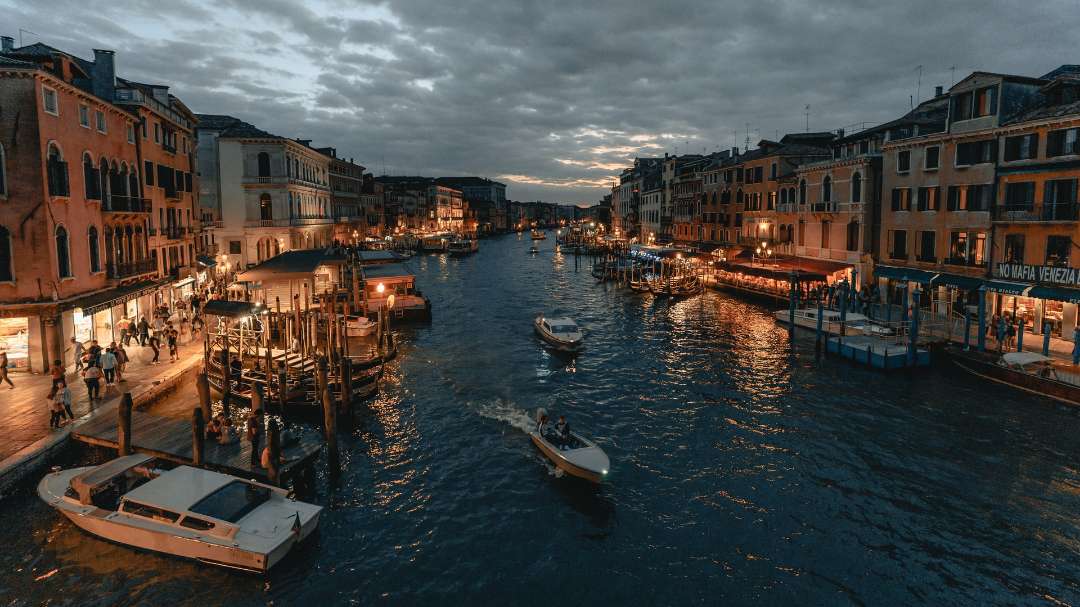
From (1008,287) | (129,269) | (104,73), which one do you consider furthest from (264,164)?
(1008,287)

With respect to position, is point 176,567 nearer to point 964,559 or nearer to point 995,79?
point 964,559

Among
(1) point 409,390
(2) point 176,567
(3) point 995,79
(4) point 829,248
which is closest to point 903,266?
(4) point 829,248

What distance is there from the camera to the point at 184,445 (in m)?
20.1

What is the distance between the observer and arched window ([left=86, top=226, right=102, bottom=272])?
29034mm

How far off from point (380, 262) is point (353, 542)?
138ft

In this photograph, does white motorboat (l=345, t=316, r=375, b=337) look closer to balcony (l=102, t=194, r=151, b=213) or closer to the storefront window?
balcony (l=102, t=194, r=151, b=213)

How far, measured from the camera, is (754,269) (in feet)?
189

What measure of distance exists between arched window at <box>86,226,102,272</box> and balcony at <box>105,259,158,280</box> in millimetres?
933

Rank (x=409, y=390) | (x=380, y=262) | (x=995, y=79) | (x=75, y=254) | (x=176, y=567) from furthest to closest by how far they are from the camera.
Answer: (x=380, y=262), (x=995, y=79), (x=409, y=390), (x=75, y=254), (x=176, y=567)

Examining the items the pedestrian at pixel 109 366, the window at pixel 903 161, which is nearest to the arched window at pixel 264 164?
the pedestrian at pixel 109 366

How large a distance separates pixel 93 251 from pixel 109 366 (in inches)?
313

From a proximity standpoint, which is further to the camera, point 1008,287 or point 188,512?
point 1008,287

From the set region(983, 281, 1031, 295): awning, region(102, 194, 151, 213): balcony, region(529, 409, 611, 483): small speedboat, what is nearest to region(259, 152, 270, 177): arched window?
region(102, 194, 151, 213): balcony

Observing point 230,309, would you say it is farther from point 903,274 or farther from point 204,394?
point 903,274
